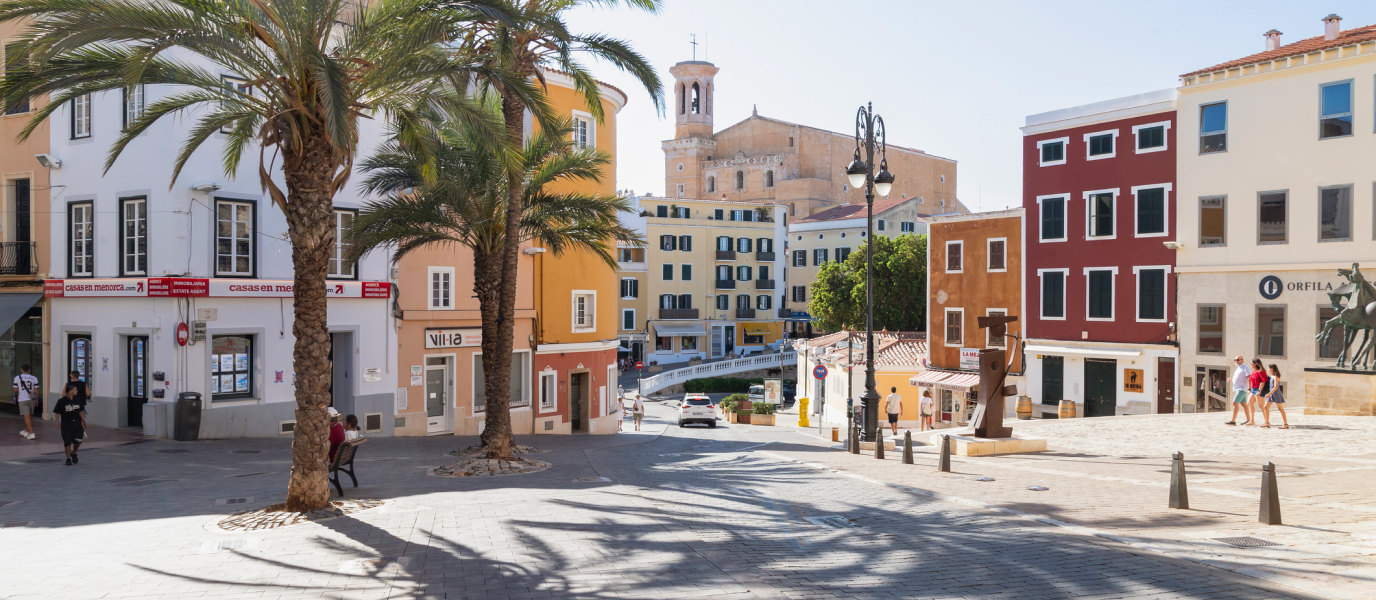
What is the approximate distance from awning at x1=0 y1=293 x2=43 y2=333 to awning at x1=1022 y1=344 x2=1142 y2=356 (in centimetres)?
3073

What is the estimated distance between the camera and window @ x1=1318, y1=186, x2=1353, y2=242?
27031 mm

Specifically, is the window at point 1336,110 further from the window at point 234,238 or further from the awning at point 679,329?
the awning at point 679,329

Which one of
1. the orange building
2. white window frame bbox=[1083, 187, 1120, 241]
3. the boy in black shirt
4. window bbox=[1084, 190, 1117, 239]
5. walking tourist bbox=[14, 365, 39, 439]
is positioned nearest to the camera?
the boy in black shirt

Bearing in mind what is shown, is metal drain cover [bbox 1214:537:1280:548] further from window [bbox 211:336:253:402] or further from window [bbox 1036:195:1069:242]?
window [bbox 1036:195:1069:242]

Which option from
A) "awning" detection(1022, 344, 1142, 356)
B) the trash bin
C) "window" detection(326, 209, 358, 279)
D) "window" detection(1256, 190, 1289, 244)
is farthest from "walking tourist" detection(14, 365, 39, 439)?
"window" detection(1256, 190, 1289, 244)

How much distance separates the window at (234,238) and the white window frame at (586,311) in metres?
11.7

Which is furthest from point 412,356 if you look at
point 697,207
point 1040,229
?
point 697,207

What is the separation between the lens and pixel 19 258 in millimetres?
22797

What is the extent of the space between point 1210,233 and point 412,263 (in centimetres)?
2559

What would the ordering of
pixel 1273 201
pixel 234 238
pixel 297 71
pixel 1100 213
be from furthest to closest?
pixel 1100 213 → pixel 1273 201 → pixel 234 238 → pixel 297 71

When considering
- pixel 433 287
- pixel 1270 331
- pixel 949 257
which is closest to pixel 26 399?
pixel 433 287

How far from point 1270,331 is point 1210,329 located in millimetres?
1913

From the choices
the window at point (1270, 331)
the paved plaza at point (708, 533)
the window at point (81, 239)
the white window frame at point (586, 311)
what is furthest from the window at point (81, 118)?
the window at point (1270, 331)

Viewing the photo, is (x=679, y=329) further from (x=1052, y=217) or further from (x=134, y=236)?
(x=134, y=236)
